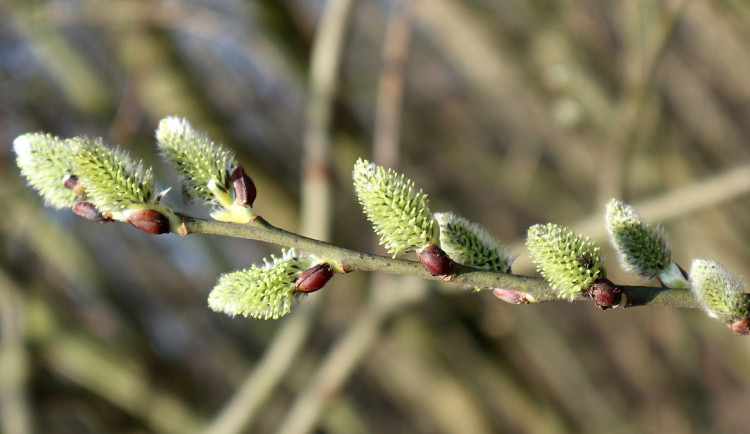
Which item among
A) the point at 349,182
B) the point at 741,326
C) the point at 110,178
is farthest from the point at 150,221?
the point at 349,182

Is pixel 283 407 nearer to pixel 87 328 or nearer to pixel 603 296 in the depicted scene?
pixel 87 328

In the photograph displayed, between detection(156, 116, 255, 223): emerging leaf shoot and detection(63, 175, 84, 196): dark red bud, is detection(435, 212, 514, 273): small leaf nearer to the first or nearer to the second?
detection(156, 116, 255, 223): emerging leaf shoot

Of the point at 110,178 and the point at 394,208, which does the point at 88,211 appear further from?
the point at 394,208

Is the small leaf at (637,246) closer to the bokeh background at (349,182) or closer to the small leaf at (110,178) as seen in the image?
the small leaf at (110,178)

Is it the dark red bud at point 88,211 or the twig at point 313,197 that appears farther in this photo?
the twig at point 313,197

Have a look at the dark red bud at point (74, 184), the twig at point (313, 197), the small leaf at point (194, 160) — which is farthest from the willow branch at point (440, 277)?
the twig at point (313, 197)

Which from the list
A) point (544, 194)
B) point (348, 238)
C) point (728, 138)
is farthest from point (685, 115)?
point (348, 238)
